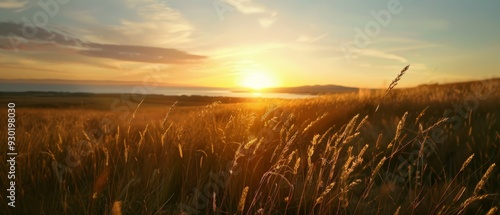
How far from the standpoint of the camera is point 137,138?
189 inches

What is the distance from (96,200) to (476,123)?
204 inches

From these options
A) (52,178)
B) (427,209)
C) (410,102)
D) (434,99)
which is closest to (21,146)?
(52,178)

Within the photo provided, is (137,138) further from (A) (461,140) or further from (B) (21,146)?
(A) (461,140)

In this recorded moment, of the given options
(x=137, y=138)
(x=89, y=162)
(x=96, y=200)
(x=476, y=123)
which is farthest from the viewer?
(x=476, y=123)

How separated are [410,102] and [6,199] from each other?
7.58 m

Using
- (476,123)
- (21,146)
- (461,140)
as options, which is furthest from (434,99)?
(21,146)

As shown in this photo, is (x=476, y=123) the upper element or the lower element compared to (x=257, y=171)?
upper

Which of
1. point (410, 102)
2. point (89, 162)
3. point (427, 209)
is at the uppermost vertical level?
point (410, 102)

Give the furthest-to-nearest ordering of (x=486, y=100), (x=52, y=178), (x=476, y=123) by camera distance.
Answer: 1. (x=486, y=100)
2. (x=476, y=123)
3. (x=52, y=178)

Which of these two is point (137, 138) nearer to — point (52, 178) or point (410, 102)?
point (52, 178)

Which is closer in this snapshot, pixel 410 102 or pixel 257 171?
pixel 257 171

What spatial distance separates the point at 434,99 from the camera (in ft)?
28.7

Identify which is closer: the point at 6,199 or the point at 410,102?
the point at 6,199

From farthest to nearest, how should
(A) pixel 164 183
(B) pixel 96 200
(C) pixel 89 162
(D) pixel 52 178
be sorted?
(C) pixel 89 162
(D) pixel 52 178
(A) pixel 164 183
(B) pixel 96 200
